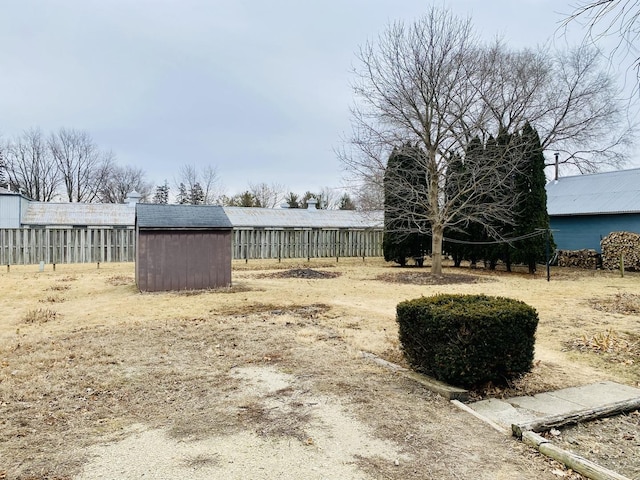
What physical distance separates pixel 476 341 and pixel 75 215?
23897 mm

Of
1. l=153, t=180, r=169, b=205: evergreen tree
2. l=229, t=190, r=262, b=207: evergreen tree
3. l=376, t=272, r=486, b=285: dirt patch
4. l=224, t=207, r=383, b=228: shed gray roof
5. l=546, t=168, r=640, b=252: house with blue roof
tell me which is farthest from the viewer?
l=153, t=180, r=169, b=205: evergreen tree

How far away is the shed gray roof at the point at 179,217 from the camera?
10.5 m

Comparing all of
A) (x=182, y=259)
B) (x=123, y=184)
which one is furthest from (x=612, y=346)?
(x=123, y=184)

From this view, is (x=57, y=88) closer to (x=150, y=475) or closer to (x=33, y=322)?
(x=33, y=322)

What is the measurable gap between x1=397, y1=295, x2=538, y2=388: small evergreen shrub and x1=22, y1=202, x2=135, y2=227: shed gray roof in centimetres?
2214

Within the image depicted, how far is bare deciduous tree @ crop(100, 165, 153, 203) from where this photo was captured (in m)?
45.8

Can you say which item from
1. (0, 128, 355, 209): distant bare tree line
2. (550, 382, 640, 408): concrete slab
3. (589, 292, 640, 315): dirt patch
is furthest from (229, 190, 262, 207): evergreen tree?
(550, 382, 640, 408): concrete slab

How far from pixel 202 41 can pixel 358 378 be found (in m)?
10.0

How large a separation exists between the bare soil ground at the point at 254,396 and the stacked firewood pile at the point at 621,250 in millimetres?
10328

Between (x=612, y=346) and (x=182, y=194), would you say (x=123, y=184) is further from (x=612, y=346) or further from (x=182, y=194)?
(x=612, y=346)

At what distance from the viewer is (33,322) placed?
6.99 metres

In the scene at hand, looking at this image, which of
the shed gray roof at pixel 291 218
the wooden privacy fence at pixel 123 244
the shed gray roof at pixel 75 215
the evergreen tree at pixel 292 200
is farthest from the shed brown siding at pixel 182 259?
the evergreen tree at pixel 292 200

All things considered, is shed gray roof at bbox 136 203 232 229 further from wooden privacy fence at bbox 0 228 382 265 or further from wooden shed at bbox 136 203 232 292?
wooden privacy fence at bbox 0 228 382 265

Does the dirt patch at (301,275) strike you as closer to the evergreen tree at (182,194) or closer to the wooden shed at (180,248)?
the wooden shed at (180,248)
